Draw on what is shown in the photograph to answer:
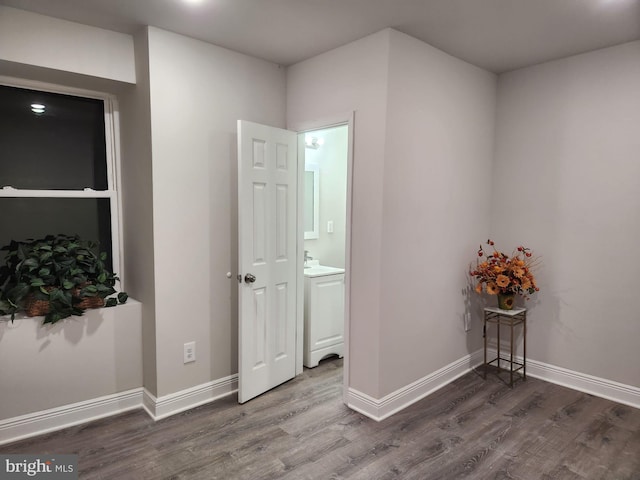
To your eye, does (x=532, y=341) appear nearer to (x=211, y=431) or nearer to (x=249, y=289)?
(x=249, y=289)

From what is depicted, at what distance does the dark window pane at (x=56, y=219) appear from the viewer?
9.09 ft

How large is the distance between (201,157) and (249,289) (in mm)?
952

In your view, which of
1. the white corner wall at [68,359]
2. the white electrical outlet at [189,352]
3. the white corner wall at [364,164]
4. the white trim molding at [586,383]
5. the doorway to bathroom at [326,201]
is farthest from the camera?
the doorway to bathroom at [326,201]

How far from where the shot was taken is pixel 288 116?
11.1 ft

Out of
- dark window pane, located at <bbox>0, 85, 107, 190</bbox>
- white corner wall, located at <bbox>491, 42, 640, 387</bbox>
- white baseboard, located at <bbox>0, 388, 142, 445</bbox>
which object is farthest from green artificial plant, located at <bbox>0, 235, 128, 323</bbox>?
white corner wall, located at <bbox>491, 42, 640, 387</bbox>

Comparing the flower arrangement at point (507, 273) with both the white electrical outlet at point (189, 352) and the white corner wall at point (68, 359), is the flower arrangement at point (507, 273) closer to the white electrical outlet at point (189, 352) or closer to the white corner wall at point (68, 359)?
the white electrical outlet at point (189, 352)

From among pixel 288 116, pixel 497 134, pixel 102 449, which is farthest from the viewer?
pixel 497 134

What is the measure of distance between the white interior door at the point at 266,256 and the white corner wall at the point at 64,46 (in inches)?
33.7

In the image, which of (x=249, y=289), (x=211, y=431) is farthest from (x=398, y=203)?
(x=211, y=431)

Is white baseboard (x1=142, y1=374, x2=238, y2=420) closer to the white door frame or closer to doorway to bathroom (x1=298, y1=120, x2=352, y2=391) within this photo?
the white door frame

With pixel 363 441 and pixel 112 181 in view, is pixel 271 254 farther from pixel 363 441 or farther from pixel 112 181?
pixel 363 441

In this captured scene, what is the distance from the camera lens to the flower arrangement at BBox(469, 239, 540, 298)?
10.8ft

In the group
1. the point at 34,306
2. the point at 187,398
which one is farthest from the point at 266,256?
the point at 34,306

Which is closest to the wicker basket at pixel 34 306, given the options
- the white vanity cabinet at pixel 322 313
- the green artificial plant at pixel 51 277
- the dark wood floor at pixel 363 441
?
the green artificial plant at pixel 51 277
